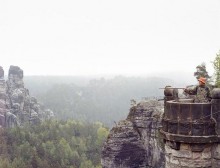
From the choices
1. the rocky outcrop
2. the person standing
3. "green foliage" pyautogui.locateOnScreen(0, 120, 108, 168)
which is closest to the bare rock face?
the person standing

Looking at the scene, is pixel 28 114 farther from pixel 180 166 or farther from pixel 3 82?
pixel 180 166

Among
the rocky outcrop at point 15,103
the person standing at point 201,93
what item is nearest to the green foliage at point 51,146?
the rocky outcrop at point 15,103

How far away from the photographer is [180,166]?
13641 mm

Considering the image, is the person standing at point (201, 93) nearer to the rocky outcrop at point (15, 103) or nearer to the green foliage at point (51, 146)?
the green foliage at point (51, 146)

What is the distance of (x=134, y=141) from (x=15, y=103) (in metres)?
107

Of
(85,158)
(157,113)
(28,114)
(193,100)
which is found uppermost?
(193,100)

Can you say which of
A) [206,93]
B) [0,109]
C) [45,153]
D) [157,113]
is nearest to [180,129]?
[206,93]

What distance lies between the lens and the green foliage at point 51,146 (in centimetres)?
11412

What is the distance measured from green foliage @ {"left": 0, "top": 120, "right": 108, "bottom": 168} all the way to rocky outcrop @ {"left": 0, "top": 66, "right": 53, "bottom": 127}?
9.42 metres

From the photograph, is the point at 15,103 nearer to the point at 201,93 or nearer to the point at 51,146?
the point at 51,146

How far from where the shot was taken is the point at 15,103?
155m

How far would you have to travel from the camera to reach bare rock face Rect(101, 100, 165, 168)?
187 ft

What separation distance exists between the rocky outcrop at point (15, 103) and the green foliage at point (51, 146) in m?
9.42

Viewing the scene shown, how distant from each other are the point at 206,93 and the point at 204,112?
126 centimetres
